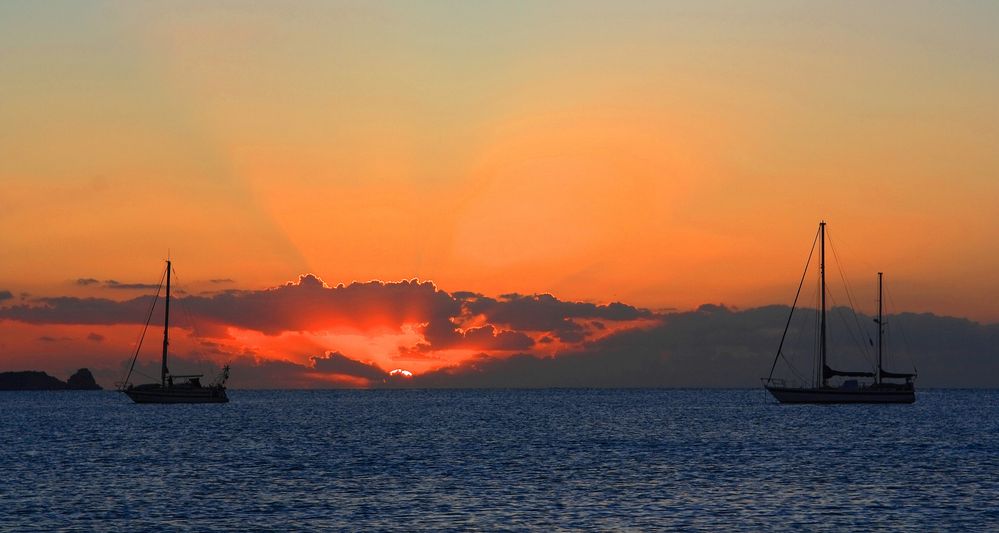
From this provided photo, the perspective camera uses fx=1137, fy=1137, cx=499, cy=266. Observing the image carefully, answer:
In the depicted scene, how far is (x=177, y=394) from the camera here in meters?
173

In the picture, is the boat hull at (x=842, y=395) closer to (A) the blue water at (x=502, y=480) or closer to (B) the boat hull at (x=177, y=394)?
(A) the blue water at (x=502, y=480)

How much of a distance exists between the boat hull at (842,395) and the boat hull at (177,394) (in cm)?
8557

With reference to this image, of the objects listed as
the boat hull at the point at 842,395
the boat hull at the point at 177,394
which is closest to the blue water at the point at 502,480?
the boat hull at the point at 842,395

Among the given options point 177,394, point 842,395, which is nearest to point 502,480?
point 842,395

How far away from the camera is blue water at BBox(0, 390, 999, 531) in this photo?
50.4 metres

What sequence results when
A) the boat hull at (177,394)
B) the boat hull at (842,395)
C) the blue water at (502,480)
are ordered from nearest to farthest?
the blue water at (502,480)
the boat hull at (842,395)
the boat hull at (177,394)

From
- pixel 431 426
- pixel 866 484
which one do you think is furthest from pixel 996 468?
pixel 431 426

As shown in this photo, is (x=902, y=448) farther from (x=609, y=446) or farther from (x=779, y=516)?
(x=779, y=516)

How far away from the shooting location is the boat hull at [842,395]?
149 m

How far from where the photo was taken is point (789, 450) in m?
89.3

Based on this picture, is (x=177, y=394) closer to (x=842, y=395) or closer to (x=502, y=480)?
(x=842, y=395)

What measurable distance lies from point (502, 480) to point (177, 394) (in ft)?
387

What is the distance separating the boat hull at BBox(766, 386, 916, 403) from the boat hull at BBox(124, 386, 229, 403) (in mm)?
85565

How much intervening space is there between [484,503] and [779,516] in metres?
14.0
